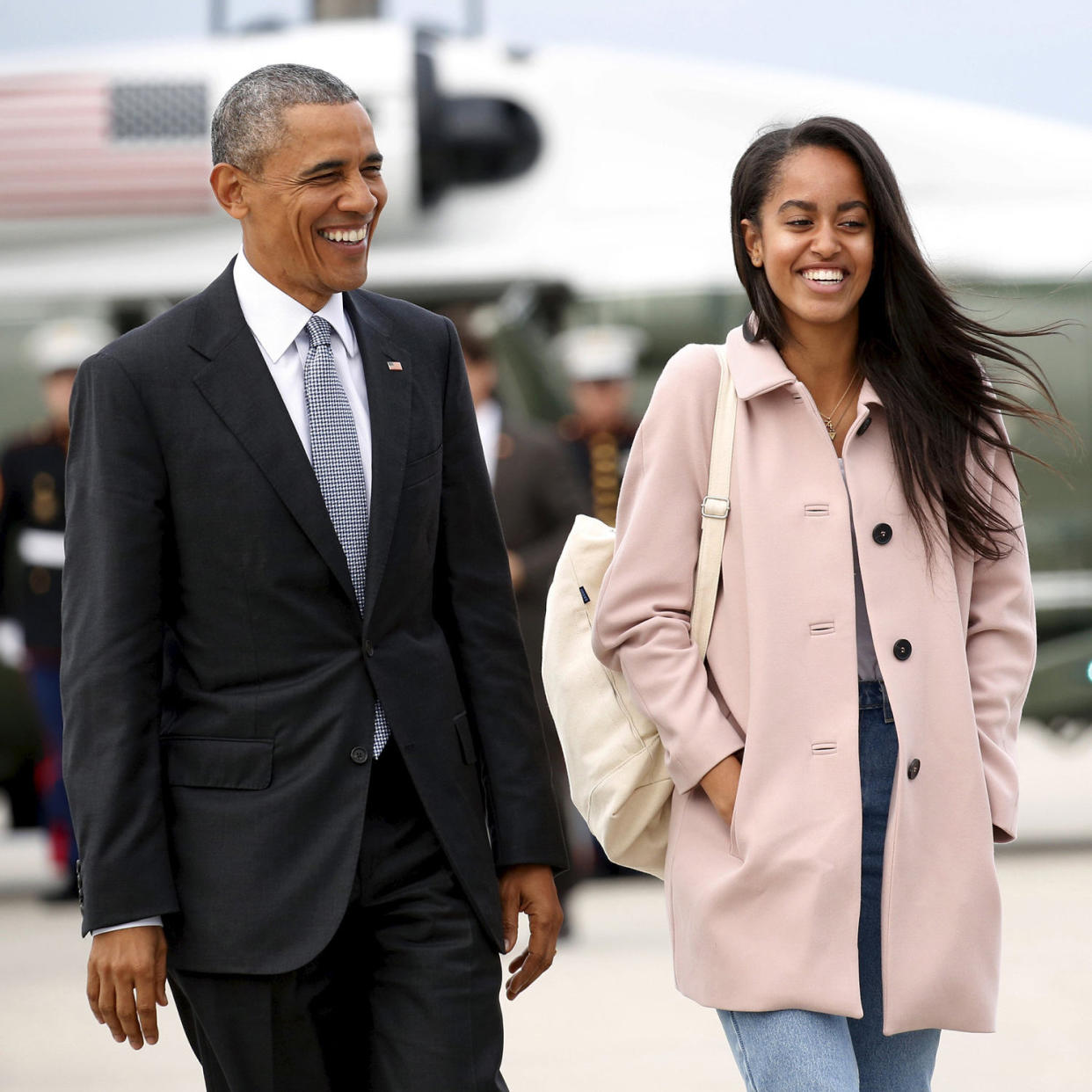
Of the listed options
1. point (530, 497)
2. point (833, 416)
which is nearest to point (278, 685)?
point (833, 416)

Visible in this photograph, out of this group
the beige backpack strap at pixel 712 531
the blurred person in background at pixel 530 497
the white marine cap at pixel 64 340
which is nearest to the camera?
the beige backpack strap at pixel 712 531

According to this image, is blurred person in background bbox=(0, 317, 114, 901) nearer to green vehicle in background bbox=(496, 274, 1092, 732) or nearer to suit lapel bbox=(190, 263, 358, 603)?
green vehicle in background bbox=(496, 274, 1092, 732)

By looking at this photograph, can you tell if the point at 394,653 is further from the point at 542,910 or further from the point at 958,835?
the point at 958,835

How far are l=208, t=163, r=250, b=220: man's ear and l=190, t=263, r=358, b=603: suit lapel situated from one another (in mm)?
169

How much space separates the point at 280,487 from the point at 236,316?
27 cm

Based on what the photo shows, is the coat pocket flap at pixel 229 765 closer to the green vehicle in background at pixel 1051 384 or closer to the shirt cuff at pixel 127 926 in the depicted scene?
the shirt cuff at pixel 127 926

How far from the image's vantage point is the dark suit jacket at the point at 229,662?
2.34 m

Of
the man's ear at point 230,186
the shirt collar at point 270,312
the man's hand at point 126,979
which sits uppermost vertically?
the man's ear at point 230,186

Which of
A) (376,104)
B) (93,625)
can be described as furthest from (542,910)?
(376,104)

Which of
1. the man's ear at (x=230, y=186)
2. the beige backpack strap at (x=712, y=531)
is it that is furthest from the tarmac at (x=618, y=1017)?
the man's ear at (x=230, y=186)

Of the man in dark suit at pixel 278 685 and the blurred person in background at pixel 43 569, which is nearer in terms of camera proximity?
the man in dark suit at pixel 278 685

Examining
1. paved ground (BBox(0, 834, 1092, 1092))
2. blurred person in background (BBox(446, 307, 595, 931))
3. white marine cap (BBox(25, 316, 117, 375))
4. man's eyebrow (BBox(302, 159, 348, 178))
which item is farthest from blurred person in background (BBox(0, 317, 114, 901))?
man's eyebrow (BBox(302, 159, 348, 178))

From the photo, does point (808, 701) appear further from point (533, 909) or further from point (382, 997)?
point (382, 997)

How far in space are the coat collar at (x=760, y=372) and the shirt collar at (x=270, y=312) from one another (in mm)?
570
